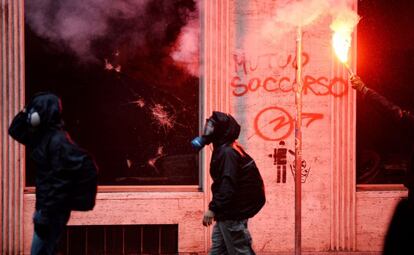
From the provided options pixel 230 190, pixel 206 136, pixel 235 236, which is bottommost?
pixel 235 236

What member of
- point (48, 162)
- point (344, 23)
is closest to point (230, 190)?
point (48, 162)

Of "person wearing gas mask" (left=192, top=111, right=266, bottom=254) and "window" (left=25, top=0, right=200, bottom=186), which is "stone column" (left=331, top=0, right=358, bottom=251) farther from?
"person wearing gas mask" (left=192, top=111, right=266, bottom=254)

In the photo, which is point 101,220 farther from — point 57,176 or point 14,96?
point 57,176

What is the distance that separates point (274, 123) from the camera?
24.8 feet

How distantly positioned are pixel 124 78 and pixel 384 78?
353 cm

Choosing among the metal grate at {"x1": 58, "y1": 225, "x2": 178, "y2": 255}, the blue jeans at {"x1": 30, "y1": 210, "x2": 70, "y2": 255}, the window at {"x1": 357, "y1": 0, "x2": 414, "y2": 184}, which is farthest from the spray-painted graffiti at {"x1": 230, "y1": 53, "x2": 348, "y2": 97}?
the blue jeans at {"x1": 30, "y1": 210, "x2": 70, "y2": 255}

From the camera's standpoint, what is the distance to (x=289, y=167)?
754 centimetres

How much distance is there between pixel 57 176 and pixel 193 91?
10.3 ft

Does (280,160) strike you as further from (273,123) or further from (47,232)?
(47,232)

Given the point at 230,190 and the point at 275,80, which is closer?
the point at 230,190

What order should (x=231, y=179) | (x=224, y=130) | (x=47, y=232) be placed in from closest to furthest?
(x=47, y=232), (x=231, y=179), (x=224, y=130)

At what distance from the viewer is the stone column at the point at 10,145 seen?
23.5ft

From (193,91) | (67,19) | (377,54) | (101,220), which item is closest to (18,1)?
(67,19)

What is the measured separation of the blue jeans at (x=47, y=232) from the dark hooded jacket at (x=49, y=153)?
0.17 feet
